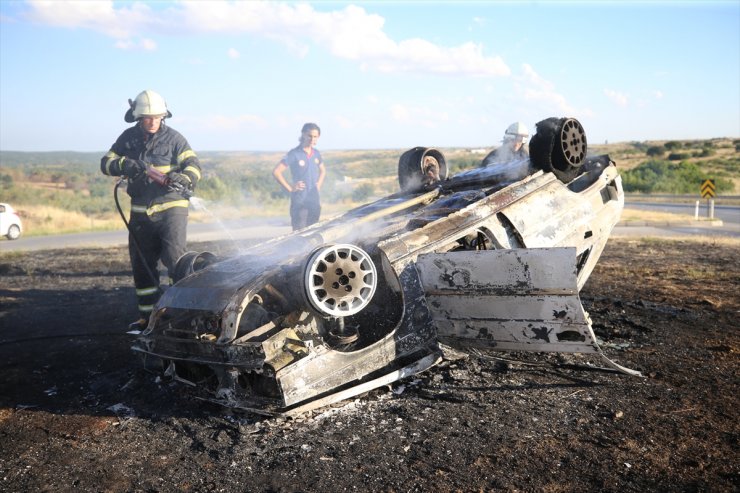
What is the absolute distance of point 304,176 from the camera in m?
8.70

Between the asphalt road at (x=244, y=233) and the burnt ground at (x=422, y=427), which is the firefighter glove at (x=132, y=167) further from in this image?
the asphalt road at (x=244, y=233)

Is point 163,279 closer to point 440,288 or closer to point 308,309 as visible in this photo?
point 308,309

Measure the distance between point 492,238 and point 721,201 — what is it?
28.4 meters

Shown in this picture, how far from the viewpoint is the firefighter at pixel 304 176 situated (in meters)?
8.65

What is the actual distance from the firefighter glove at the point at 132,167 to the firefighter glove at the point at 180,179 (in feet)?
0.83

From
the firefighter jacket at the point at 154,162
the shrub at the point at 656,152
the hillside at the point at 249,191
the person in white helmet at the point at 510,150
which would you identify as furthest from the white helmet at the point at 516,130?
the shrub at the point at 656,152

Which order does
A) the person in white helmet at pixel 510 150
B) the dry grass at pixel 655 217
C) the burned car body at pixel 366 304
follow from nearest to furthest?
the burned car body at pixel 366 304 → the person in white helmet at pixel 510 150 → the dry grass at pixel 655 217

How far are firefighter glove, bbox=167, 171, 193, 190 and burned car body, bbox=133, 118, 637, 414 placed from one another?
1231 mm

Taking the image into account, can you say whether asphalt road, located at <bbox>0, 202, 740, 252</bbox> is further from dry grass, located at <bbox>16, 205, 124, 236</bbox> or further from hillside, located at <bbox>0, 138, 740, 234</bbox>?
hillside, located at <bbox>0, 138, 740, 234</bbox>

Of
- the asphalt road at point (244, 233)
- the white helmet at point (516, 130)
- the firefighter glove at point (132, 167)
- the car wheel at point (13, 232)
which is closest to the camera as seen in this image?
the firefighter glove at point (132, 167)

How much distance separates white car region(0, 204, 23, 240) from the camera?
59.7ft

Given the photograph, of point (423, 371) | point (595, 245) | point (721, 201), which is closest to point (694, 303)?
point (595, 245)

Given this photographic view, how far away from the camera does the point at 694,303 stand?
6.89 m

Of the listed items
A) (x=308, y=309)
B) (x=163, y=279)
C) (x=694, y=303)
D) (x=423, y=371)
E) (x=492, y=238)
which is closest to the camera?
(x=308, y=309)
